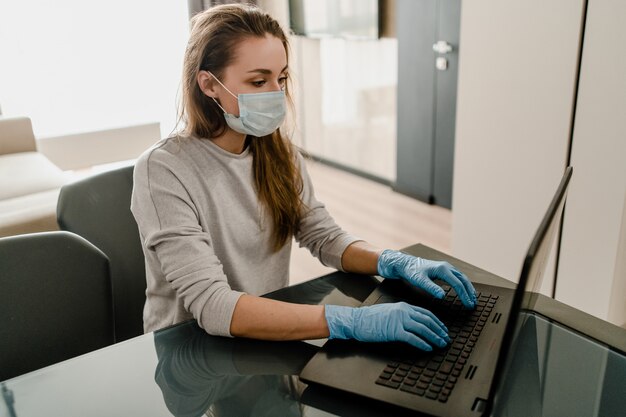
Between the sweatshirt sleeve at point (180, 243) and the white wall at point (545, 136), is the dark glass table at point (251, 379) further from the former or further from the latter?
the white wall at point (545, 136)

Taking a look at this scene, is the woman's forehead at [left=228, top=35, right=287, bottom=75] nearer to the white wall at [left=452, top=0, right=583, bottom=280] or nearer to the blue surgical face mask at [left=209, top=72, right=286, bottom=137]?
the blue surgical face mask at [left=209, top=72, right=286, bottom=137]

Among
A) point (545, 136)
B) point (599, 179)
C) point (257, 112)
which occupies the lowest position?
point (599, 179)

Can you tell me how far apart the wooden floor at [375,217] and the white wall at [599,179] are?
97cm

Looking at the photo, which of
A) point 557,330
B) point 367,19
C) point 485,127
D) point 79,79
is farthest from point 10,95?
point 557,330


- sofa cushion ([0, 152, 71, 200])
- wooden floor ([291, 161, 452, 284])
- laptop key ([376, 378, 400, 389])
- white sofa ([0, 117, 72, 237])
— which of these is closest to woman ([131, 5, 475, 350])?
laptop key ([376, 378, 400, 389])

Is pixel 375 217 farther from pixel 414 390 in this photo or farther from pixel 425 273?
pixel 414 390

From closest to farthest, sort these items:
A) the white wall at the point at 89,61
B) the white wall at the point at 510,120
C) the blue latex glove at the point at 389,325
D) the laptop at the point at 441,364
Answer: the laptop at the point at 441,364
the blue latex glove at the point at 389,325
the white wall at the point at 510,120
the white wall at the point at 89,61

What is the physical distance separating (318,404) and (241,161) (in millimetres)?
640

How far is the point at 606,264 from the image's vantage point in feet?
6.09

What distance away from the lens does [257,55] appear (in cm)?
118

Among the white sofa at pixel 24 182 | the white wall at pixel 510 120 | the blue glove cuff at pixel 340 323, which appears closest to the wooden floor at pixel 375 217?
the white wall at pixel 510 120

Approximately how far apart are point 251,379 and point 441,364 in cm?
29

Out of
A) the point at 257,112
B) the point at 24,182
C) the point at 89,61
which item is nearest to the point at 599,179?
the point at 257,112

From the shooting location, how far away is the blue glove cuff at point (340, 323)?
93cm
